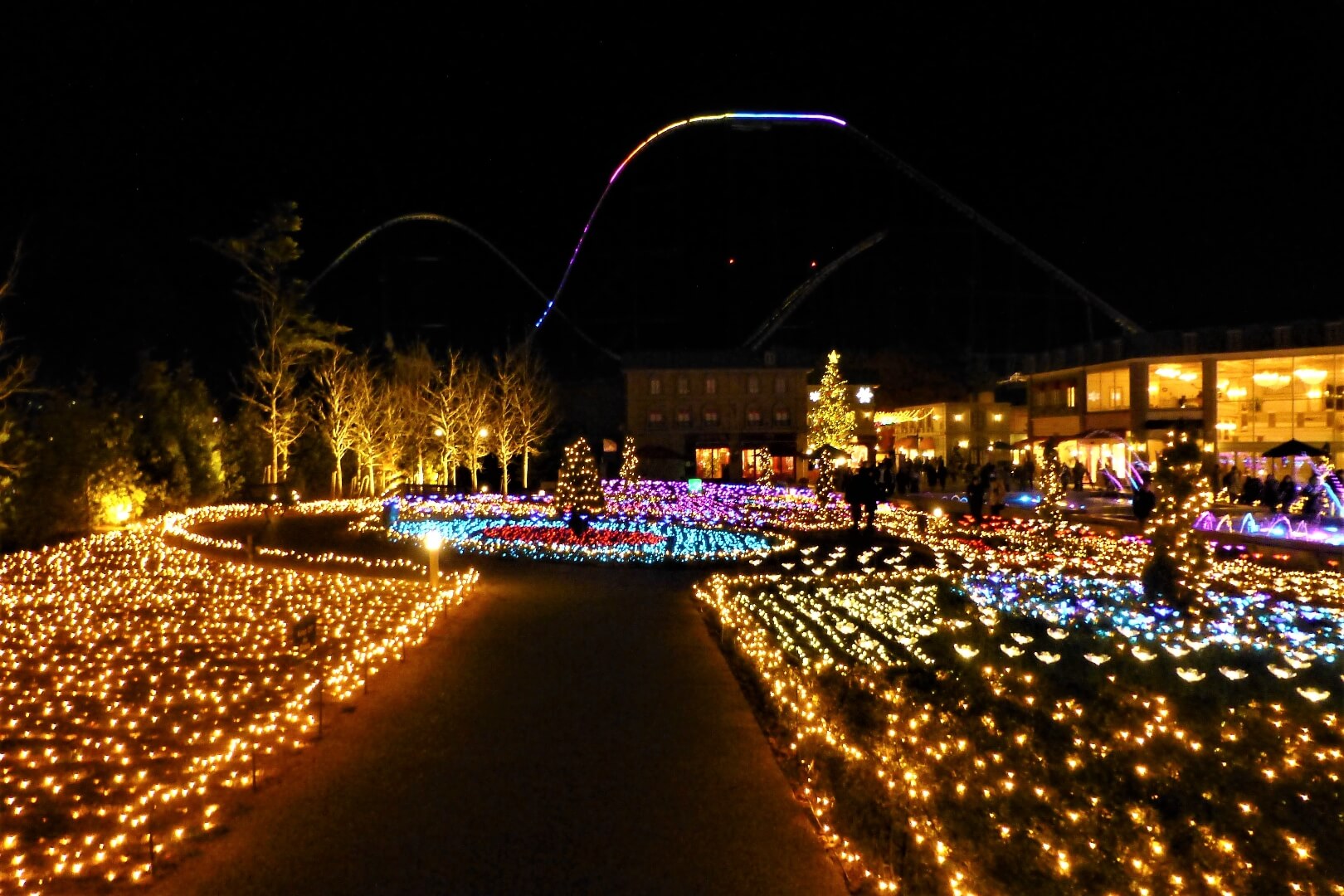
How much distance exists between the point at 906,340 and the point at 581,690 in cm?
8787

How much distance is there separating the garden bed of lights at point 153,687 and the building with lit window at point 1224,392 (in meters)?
39.7

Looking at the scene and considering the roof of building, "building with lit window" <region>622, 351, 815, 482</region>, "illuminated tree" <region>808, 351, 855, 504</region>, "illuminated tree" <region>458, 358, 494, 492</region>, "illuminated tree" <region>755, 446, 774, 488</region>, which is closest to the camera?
"illuminated tree" <region>458, 358, 494, 492</region>

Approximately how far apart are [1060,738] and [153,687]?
7453 millimetres

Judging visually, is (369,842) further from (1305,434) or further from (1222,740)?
(1305,434)

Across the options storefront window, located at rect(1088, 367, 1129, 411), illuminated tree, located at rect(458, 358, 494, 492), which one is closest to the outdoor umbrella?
storefront window, located at rect(1088, 367, 1129, 411)

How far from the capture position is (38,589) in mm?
16578

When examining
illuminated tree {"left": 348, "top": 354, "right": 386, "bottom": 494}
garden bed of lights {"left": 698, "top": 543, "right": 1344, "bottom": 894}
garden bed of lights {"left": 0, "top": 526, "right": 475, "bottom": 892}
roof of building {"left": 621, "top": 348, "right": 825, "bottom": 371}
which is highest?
roof of building {"left": 621, "top": 348, "right": 825, "bottom": 371}

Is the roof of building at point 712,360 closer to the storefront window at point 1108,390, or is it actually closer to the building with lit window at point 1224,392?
the storefront window at point 1108,390

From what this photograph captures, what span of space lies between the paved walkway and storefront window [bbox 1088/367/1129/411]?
159ft

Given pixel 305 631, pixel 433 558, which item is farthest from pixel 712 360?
pixel 305 631

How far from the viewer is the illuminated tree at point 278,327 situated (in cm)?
4269

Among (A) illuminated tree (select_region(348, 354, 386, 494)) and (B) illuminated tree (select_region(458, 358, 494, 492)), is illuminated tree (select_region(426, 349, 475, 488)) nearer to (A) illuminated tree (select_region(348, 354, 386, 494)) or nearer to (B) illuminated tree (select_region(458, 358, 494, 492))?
(B) illuminated tree (select_region(458, 358, 494, 492))

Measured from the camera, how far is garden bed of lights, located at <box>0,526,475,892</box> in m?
6.33

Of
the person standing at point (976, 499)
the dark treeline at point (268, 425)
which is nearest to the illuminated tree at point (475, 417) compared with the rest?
the dark treeline at point (268, 425)
